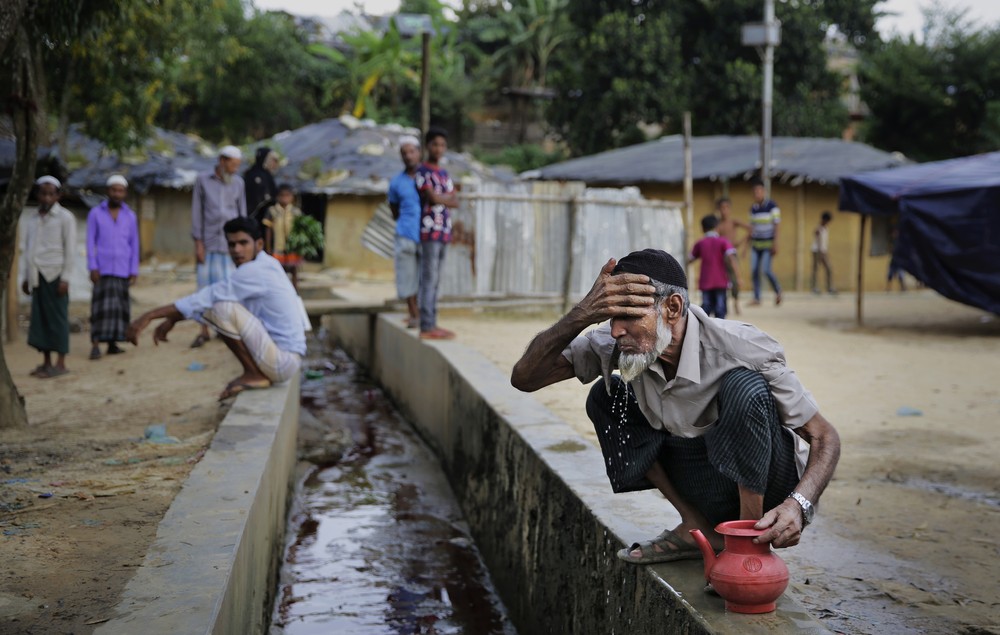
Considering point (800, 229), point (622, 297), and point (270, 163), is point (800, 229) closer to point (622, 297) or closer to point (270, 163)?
point (270, 163)

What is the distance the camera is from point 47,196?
8445 mm

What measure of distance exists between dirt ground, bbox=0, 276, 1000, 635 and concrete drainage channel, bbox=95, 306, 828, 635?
20 centimetres

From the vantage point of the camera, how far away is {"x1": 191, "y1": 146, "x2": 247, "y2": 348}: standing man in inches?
358

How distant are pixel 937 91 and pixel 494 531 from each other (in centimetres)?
2597

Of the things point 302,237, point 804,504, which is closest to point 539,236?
point 302,237

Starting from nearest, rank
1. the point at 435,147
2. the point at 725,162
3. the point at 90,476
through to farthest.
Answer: the point at 90,476
the point at 435,147
the point at 725,162

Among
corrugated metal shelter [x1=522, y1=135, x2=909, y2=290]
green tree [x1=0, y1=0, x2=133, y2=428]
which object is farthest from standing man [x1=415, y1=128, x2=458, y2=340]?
corrugated metal shelter [x1=522, y1=135, x2=909, y2=290]

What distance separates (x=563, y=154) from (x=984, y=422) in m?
27.4

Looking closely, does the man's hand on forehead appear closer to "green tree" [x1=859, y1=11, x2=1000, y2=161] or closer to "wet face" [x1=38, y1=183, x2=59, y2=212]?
"wet face" [x1=38, y1=183, x2=59, y2=212]

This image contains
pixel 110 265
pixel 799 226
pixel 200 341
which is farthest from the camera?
→ pixel 799 226

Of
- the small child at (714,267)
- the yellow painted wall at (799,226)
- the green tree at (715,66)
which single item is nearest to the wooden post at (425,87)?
the small child at (714,267)

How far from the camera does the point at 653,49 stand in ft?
88.5

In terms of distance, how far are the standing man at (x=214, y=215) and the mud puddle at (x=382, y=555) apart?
7.05 feet

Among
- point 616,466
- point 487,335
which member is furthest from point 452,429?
point 616,466
